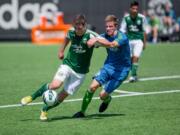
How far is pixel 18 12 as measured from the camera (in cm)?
3547

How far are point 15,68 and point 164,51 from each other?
10.0 metres

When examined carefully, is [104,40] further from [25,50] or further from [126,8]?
[126,8]

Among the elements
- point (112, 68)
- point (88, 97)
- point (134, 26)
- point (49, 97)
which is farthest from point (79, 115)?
point (134, 26)

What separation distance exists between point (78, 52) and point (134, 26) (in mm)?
7240

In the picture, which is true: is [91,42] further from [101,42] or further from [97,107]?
[97,107]

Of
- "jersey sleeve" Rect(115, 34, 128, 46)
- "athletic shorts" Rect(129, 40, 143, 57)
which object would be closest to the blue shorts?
"jersey sleeve" Rect(115, 34, 128, 46)

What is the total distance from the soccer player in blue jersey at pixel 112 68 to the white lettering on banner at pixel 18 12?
23.1m

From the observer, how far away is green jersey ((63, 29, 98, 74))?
12.2 m

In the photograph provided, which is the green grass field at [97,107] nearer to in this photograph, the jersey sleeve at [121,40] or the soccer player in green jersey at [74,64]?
the soccer player in green jersey at [74,64]

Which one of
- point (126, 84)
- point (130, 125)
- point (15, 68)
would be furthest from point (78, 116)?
point (15, 68)

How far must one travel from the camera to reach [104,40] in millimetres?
11953

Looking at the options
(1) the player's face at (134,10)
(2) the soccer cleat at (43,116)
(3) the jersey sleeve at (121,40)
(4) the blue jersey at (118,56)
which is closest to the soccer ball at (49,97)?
(2) the soccer cleat at (43,116)

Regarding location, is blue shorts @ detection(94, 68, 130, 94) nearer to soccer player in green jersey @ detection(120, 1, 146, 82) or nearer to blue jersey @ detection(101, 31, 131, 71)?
blue jersey @ detection(101, 31, 131, 71)

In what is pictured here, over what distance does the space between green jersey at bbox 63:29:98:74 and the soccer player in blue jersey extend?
35cm
